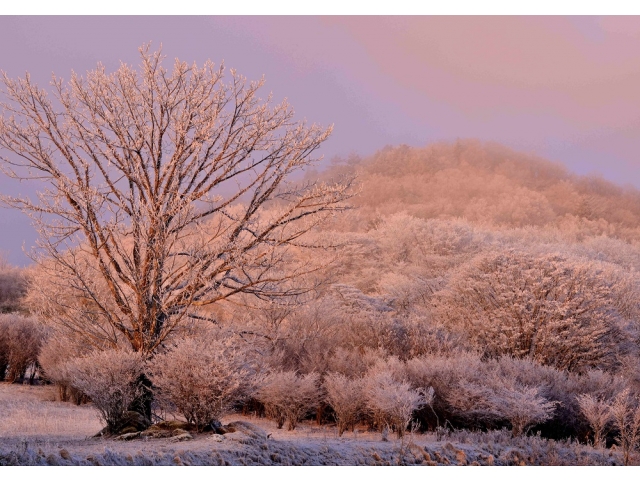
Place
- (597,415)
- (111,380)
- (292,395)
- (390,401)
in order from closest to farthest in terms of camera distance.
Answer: (111,380), (390,401), (597,415), (292,395)

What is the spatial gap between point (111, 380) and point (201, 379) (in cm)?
114

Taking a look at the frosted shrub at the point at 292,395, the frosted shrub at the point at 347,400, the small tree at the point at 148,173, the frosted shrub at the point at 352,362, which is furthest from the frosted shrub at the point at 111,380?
the frosted shrub at the point at 352,362

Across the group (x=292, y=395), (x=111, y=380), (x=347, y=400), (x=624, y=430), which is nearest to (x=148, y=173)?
(x=111, y=380)

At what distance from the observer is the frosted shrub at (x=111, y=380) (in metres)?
7.33

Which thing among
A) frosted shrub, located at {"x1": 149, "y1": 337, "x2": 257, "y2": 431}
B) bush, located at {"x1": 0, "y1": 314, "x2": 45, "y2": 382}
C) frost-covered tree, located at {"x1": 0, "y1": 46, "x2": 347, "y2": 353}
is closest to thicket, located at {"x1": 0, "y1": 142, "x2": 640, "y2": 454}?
frosted shrub, located at {"x1": 149, "y1": 337, "x2": 257, "y2": 431}

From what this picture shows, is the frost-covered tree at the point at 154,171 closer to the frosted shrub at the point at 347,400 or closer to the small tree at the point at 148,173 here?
the small tree at the point at 148,173

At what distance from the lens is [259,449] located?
6.47m

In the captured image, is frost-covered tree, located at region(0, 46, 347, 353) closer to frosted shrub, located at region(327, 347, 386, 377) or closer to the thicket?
the thicket

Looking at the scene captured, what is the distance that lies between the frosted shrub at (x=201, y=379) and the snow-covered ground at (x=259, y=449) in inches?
11.8

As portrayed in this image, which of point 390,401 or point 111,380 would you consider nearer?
point 111,380

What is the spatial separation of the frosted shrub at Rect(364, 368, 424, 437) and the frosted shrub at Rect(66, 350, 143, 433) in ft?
9.98

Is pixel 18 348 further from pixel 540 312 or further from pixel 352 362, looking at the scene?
pixel 540 312

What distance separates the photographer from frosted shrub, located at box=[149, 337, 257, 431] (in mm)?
6969
